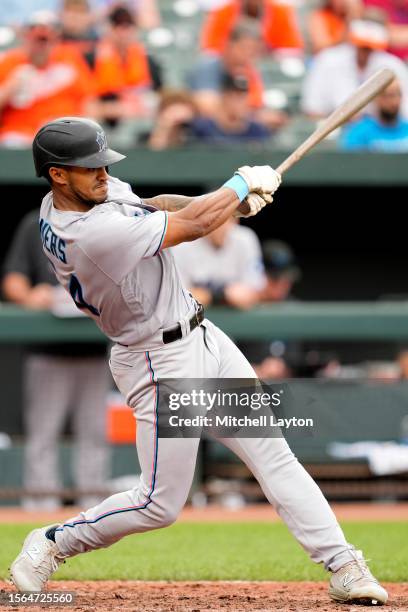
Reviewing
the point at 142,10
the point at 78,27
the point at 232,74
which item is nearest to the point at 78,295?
the point at 232,74

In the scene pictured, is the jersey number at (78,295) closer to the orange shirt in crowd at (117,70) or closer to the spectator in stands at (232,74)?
the spectator in stands at (232,74)

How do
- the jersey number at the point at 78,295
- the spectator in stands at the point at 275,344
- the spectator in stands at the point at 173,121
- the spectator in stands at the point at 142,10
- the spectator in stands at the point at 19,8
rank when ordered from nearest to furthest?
the jersey number at the point at 78,295
the spectator in stands at the point at 275,344
the spectator in stands at the point at 173,121
the spectator in stands at the point at 19,8
the spectator in stands at the point at 142,10

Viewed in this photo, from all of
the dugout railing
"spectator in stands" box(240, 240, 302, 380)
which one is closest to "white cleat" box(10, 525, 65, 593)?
the dugout railing

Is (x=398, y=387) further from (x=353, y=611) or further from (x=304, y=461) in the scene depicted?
(x=353, y=611)

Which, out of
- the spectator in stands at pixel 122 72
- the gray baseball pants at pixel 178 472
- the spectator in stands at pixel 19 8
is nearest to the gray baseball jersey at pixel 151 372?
the gray baseball pants at pixel 178 472

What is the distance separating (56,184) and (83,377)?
3.60 metres

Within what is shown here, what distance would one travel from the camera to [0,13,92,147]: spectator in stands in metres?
8.21

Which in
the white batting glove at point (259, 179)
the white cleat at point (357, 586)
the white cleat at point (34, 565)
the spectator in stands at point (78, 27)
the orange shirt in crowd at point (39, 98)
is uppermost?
the spectator in stands at point (78, 27)

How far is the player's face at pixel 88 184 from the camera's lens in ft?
12.8

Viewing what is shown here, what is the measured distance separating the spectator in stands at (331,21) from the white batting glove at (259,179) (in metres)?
5.99

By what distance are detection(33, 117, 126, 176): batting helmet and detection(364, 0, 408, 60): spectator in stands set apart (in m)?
6.27

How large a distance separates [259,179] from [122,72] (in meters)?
5.31

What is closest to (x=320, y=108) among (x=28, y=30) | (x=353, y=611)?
(x=28, y=30)

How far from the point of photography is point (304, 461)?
7.52 m
